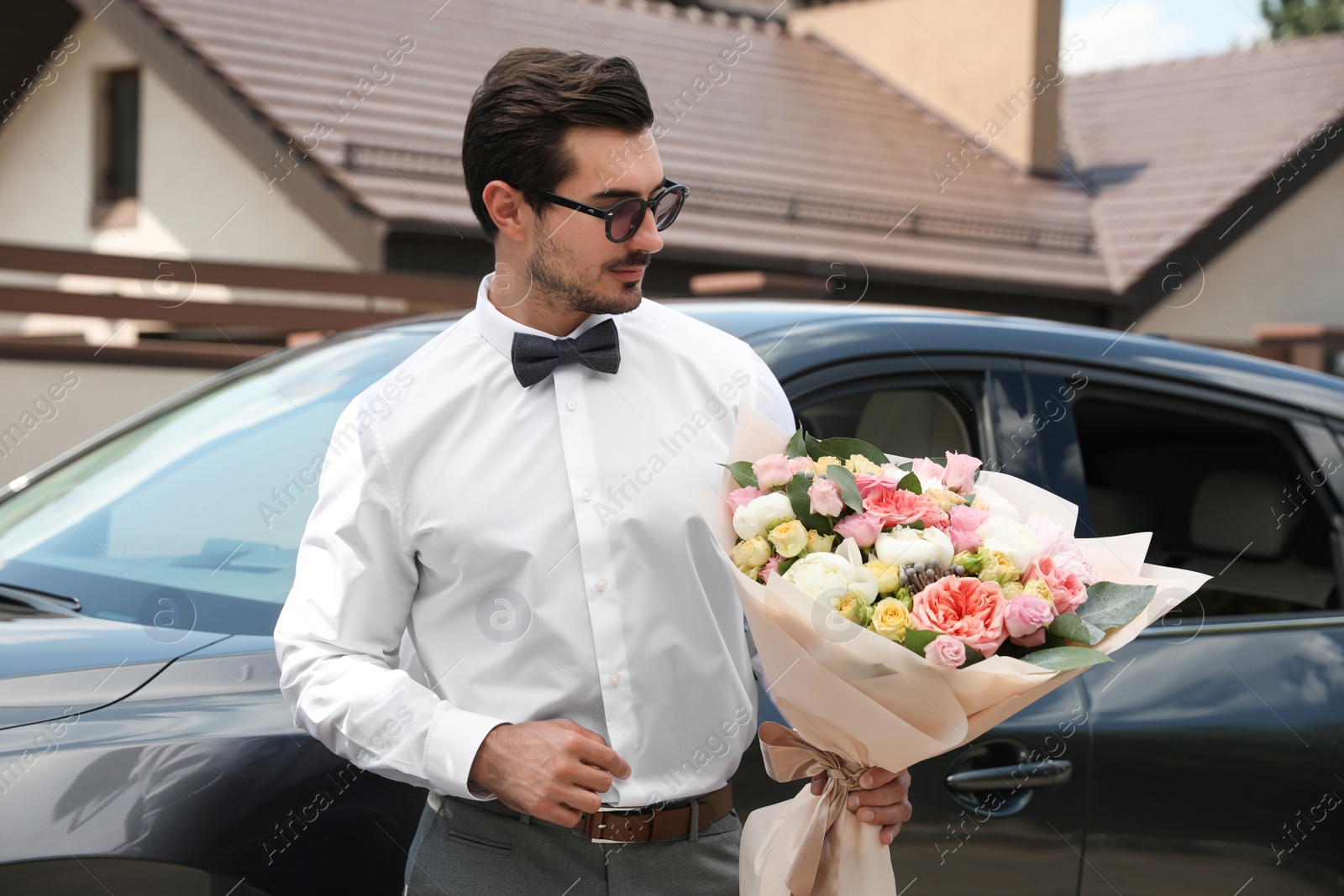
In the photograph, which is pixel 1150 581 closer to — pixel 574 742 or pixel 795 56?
pixel 574 742

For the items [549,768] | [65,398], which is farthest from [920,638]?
[65,398]

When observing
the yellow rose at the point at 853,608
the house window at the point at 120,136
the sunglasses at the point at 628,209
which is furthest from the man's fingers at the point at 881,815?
the house window at the point at 120,136

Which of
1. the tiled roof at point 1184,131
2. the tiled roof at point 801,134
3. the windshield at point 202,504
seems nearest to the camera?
the windshield at point 202,504

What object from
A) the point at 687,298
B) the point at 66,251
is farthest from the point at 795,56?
the point at 687,298

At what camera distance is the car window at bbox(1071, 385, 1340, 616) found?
144 inches

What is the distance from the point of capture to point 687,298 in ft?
11.1

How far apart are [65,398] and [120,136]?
6.06 meters

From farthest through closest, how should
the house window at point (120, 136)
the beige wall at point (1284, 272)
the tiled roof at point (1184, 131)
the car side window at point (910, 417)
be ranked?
the beige wall at point (1284, 272) < the tiled roof at point (1184, 131) < the house window at point (120, 136) < the car side window at point (910, 417)

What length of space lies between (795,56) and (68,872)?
1530cm

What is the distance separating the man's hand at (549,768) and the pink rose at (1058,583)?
2.02ft

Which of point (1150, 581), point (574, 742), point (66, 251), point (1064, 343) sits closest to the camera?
point (574, 742)

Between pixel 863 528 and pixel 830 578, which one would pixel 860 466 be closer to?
pixel 863 528

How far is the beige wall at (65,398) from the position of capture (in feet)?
25.6

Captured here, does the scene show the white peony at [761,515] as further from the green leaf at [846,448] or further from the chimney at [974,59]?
the chimney at [974,59]
